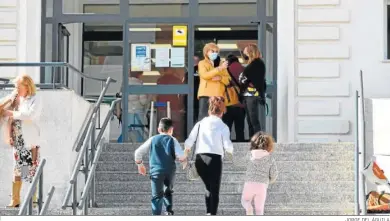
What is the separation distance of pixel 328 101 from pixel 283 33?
1399 mm

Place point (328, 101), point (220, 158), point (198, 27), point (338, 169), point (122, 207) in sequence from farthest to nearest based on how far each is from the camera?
1. point (198, 27)
2. point (328, 101)
3. point (338, 169)
4. point (122, 207)
5. point (220, 158)

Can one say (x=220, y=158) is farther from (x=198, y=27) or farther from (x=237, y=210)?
(x=198, y=27)

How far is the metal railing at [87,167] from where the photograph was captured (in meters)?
12.9

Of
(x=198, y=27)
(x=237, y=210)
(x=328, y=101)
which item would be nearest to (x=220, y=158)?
(x=237, y=210)

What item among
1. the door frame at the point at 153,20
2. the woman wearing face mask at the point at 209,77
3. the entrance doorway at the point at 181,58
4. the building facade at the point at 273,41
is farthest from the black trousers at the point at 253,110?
the door frame at the point at 153,20

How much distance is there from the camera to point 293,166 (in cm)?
1508

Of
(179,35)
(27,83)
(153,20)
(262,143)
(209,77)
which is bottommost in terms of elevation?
(262,143)

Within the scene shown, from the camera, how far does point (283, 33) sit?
18062 millimetres

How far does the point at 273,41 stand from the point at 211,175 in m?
6.08

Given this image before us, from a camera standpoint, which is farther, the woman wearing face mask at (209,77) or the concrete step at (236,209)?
the woman wearing face mask at (209,77)

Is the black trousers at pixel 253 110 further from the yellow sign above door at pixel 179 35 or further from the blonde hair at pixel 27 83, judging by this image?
the blonde hair at pixel 27 83

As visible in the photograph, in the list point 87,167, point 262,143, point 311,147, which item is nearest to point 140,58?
point 311,147

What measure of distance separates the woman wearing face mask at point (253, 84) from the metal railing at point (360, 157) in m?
1.53

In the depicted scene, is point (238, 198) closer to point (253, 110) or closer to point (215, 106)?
point (215, 106)
